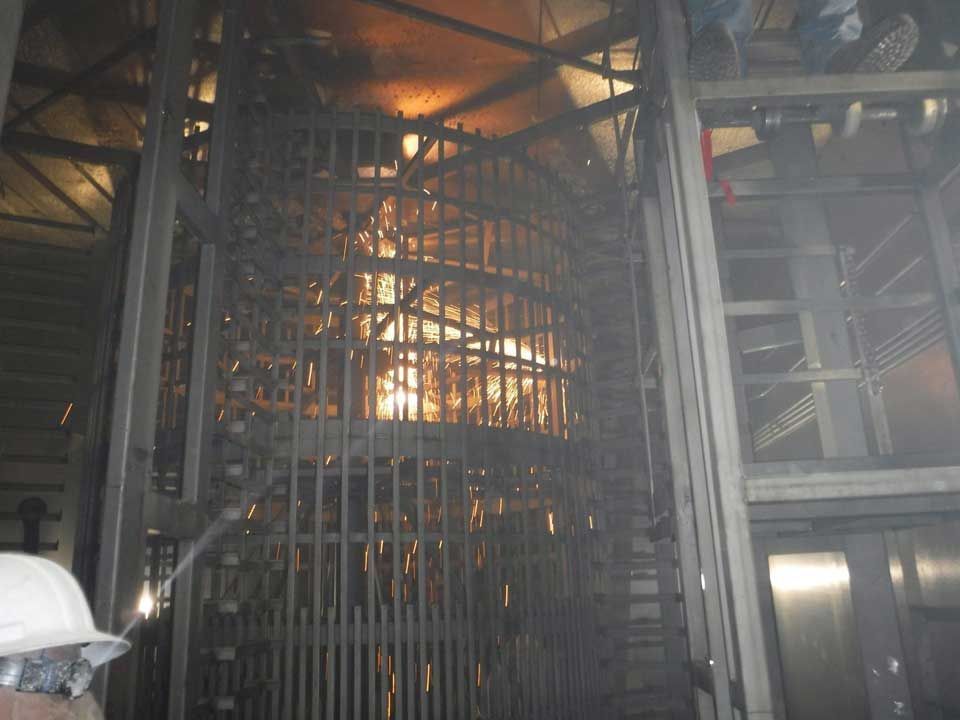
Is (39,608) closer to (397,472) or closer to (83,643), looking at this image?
(83,643)

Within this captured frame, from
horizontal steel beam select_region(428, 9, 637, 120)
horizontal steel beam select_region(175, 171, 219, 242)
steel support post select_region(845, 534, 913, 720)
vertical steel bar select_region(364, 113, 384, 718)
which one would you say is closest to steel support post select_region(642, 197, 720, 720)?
steel support post select_region(845, 534, 913, 720)

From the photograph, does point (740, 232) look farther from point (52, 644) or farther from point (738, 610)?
point (52, 644)

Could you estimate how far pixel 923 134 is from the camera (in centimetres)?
434

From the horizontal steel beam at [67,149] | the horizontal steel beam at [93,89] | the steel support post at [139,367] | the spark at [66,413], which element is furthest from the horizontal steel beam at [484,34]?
the spark at [66,413]

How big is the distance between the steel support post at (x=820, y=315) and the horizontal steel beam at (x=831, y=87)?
5.92 ft

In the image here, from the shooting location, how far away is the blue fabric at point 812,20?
4.27 m

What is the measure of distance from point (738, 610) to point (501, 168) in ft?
23.4

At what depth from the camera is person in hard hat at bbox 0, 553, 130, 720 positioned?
2449 millimetres

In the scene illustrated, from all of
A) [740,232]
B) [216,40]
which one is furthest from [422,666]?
[740,232]

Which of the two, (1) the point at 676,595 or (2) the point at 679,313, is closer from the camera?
(2) the point at 679,313

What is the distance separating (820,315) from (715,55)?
2.96 m

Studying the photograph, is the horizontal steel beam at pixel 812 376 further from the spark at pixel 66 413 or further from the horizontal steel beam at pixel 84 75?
the spark at pixel 66 413

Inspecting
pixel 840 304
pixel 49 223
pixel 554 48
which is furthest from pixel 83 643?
pixel 554 48

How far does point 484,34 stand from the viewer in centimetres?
794
